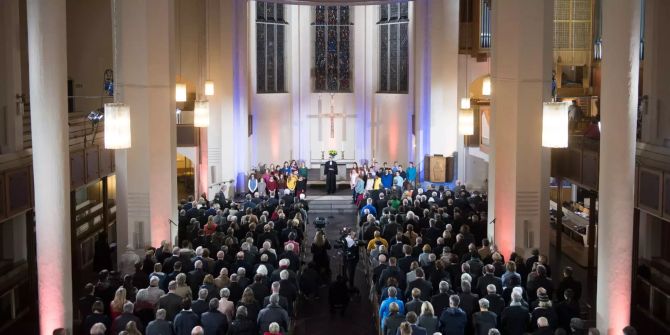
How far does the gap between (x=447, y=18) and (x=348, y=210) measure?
7.97 meters

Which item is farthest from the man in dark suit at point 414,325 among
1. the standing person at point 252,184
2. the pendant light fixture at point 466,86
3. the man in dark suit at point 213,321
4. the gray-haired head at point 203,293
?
the standing person at point 252,184

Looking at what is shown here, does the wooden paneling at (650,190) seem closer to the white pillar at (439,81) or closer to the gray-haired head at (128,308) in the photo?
the gray-haired head at (128,308)

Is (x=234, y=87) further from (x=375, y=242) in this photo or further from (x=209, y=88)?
(x=375, y=242)

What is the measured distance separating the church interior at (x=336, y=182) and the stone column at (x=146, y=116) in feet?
0.15

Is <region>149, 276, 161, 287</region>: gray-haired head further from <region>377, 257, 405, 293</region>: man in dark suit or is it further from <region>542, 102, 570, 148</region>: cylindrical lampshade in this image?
<region>542, 102, 570, 148</region>: cylindrical lampshade

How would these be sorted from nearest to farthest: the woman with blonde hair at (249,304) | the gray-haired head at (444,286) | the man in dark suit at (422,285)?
the woman with blonde hair at (249,304) < the gray-haired head at (444,286) < the man in dark suit at (422,285)

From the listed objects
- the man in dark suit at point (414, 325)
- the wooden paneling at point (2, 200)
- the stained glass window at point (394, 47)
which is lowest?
the man in dark suit at point (414, 325)

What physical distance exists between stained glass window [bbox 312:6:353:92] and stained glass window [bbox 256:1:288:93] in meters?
1.67

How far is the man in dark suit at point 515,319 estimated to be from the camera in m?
12.6

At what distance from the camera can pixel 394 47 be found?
38156 millimetres

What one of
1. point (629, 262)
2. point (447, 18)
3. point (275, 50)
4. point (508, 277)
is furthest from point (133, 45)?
point (275, 50)

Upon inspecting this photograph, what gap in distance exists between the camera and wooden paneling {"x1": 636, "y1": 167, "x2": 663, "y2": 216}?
15602mm

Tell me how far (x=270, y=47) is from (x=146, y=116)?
1909cm

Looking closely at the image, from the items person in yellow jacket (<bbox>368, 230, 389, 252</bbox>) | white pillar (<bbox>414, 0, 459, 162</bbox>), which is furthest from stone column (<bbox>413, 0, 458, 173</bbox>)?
person in yellow jacket (<bbox>368, 230, 389, 252</bbox>)
